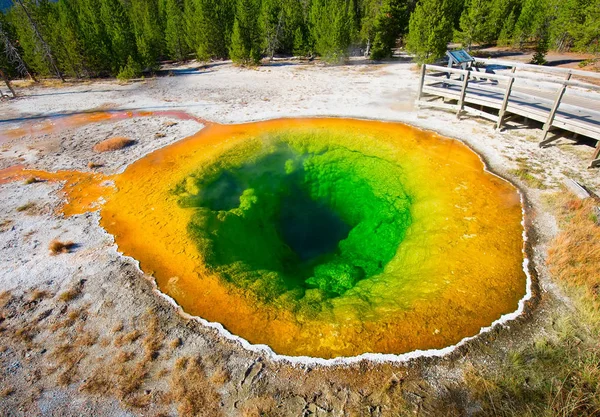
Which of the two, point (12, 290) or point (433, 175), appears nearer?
point (12, 290)

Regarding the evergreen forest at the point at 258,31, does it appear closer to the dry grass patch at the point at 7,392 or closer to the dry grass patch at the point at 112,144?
the dry grass patch at the point at 112,144

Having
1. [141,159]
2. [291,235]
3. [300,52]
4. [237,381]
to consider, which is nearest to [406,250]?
[291,235]

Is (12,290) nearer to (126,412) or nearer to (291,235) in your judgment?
(126,412)

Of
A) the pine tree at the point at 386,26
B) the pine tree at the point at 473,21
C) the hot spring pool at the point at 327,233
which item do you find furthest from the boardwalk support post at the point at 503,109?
the pine tree at the point at 386,26

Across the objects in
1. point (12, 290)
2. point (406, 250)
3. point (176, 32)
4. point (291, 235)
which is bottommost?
point (291, 235)

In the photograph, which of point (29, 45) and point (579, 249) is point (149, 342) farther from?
point (29, 45)

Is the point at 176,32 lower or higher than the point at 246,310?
higher
